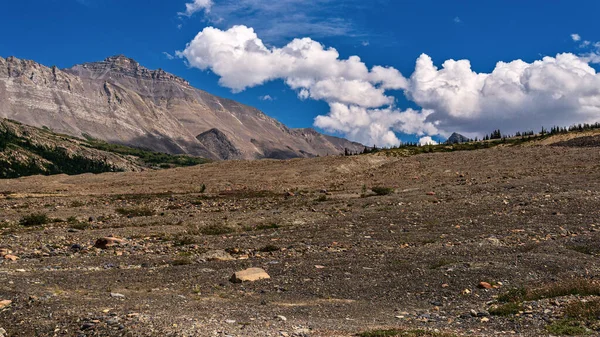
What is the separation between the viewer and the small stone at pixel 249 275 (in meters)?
18.1

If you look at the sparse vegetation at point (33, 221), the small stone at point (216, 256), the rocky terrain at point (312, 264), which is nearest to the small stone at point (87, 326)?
the rocky terrain at point (312, 264)

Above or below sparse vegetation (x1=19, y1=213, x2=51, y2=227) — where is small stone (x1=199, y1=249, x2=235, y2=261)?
below

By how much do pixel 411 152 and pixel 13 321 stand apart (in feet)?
278

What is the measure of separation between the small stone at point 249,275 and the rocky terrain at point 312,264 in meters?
0.05

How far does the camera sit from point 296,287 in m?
17.6

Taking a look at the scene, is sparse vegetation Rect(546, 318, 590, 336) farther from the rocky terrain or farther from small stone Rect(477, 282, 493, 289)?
small stone Rect(477, 282, 493, 289)

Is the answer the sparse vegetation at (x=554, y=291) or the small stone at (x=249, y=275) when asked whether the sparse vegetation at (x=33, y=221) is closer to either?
the small stone at (x=249, y=275)

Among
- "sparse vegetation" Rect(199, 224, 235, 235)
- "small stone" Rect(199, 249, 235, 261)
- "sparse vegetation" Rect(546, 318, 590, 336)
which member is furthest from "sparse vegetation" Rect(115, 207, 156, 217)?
"sparse vegetation" Rect(546, 318, 590, 336)

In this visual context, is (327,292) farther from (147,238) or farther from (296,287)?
(147,238)

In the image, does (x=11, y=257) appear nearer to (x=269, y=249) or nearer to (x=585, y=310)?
(x=269, y=249)

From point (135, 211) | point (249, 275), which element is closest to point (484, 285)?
point (249, 275)

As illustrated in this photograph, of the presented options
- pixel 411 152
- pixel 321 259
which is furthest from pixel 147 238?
pixel 411 152

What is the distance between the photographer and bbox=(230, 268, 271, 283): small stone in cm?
1811

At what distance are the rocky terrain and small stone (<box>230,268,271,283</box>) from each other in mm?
50
